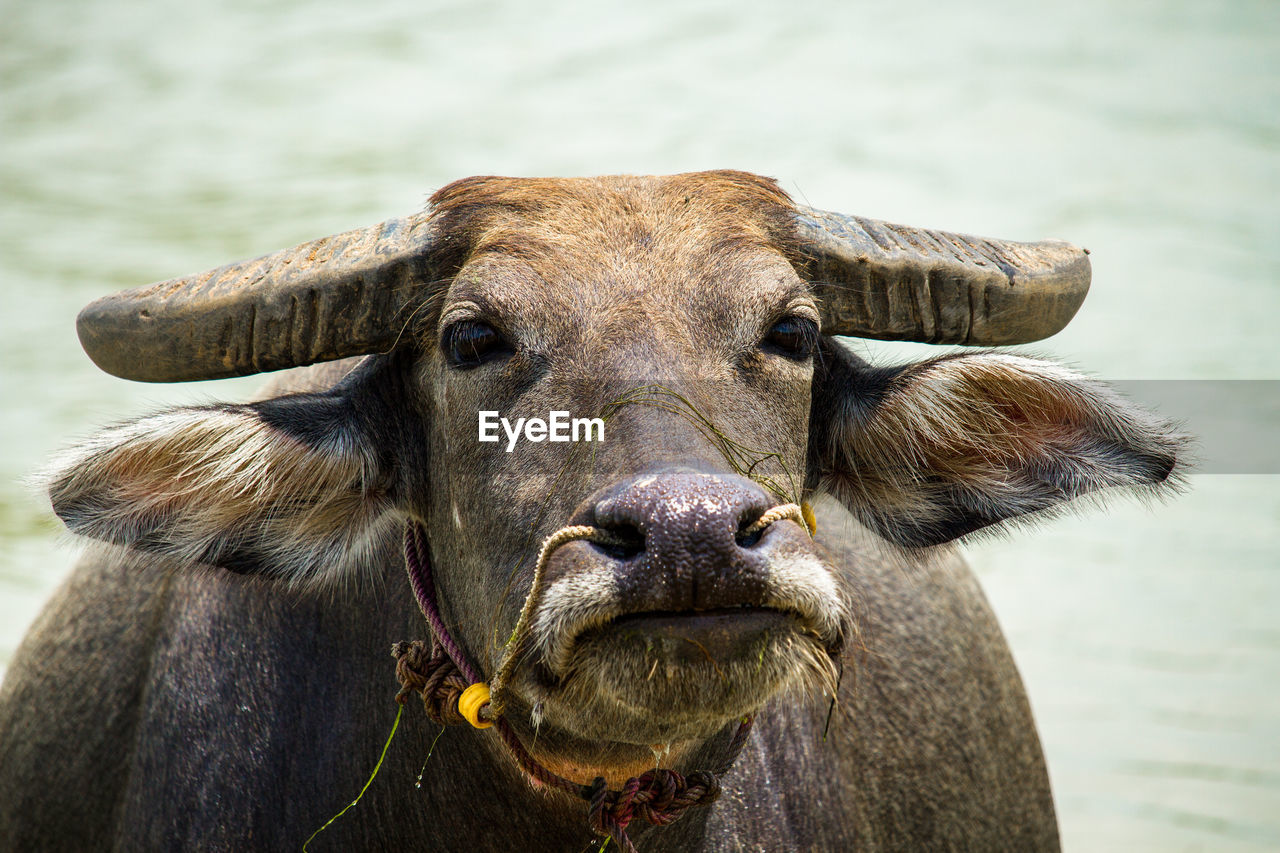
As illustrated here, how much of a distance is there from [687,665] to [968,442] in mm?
1279

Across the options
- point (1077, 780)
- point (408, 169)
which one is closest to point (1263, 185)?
point (1077, 780)

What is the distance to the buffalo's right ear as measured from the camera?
9.48 feet

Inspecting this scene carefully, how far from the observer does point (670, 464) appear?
2.28m

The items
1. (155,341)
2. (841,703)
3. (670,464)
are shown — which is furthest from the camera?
(841,703)

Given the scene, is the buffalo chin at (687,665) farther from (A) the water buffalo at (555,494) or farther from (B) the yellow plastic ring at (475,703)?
(B) the yellow plastic ring at (475,703)

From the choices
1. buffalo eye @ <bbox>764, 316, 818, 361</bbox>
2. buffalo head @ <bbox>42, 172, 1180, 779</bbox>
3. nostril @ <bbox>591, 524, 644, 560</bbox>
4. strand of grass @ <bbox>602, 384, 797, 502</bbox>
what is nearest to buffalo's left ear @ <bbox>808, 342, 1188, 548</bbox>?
buffalo head @ <bbox>42, 172, 1180, 779</bbox>

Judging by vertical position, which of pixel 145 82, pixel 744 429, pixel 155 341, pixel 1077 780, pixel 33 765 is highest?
pixel 145 82

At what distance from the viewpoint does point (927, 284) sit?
3059 millimetres

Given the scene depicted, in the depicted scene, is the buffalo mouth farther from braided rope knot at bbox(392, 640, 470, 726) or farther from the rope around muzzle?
braided rope knot at bbox(392, 640, 470, 726)

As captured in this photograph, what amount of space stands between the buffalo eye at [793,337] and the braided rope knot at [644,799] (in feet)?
2.98

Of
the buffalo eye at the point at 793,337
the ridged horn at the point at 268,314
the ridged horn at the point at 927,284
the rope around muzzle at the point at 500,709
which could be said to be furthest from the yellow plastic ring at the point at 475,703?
the ridged horn at the point at 927,284

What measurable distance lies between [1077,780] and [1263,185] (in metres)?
5.99

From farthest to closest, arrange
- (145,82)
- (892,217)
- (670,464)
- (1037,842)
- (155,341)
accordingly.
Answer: (145,82)
(892,217)
(1037,842)
(155,341)
(670,464)

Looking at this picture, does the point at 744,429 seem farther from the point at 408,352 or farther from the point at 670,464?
the point at 408,352
